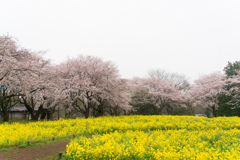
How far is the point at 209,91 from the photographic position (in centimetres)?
3375

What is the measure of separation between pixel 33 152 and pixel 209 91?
33916mm

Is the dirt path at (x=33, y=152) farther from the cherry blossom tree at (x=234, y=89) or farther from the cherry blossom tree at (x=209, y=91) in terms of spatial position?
the cherry blossom tree at (x=209, y=91)

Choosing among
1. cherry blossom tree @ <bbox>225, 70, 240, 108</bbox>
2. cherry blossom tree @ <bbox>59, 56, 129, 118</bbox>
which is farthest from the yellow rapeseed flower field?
cherry blossom tree @ <bbox>225, 70, 240, 108</bbox>

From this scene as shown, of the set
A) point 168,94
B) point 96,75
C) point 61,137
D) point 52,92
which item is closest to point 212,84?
point 168,94

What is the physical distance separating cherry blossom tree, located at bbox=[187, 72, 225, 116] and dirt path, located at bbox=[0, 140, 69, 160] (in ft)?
103

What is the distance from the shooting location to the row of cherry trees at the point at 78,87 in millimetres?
15766

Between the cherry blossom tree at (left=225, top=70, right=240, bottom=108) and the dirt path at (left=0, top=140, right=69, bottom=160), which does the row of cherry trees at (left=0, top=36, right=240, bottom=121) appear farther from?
the dirt path at (left=0, top=140, right=69, bottom=160)

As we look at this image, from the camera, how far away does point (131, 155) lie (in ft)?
16.6

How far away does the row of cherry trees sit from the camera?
15766 mm

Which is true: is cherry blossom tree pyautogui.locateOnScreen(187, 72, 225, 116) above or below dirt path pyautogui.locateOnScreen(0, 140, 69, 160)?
above

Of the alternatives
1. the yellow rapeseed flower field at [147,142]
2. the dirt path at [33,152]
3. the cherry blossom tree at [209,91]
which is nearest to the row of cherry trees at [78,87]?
the cherry blossom tree at [209,91]

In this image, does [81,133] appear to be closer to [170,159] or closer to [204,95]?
[170,159]

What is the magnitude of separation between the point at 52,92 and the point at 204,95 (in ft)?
91.3

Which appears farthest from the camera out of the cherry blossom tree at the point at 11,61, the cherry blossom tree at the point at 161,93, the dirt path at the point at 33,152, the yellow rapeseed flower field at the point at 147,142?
the cherry blossom tree at the point at 161,93
